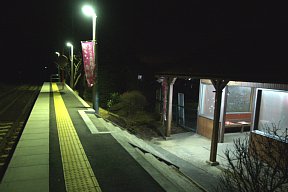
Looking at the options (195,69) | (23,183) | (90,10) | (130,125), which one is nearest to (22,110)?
(130,125)

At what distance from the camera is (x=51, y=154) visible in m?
6.19

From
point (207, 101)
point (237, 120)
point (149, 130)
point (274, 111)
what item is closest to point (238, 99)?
point (237, 120)

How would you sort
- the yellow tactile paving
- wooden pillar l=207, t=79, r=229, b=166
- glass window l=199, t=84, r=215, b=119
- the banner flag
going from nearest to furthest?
1. the yellow tactile paving
2. wooden pillar l=207, t=79, r=229, b=166
3. the banner flag
4. glass window l=199, t=84, r=215, b=119

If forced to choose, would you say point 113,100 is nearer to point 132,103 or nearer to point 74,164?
point 132,103

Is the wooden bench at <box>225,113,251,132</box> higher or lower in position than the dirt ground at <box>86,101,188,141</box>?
higher

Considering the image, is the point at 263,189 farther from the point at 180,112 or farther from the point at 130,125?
the point at 180,112

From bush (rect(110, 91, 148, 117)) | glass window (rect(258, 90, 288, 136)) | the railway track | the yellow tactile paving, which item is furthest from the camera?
bush (rect(110, 91, 148, 117))

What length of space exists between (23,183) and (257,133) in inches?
331

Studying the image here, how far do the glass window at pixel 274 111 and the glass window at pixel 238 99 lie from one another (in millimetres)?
2828

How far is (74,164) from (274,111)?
7604 mm

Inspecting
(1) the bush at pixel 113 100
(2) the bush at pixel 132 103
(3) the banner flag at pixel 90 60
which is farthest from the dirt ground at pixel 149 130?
(1) the bush at pixel 113 100

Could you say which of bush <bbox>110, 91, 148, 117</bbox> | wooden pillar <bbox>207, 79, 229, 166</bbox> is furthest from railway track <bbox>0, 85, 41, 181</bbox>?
wooden pillar <bbox>207, 79, 229, 166</bbox>

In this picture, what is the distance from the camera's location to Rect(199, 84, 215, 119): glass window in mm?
12953

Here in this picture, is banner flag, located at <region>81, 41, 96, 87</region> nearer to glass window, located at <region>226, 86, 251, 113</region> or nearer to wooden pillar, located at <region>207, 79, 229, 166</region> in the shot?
wooden pillar, located at <region>207, 79, 229, 166</region>
